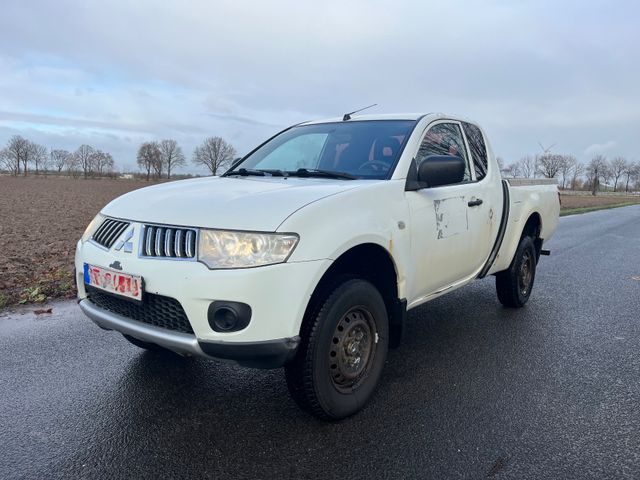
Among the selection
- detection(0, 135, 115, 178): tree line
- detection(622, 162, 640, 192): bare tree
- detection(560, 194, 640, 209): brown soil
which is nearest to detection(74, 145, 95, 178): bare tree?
detection(0, 135, 115, 178): tree line

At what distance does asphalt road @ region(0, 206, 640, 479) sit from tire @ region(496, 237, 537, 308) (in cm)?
64

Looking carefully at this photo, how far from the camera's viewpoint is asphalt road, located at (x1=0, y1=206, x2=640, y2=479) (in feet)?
7.98

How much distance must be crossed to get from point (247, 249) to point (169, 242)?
1.51 feet

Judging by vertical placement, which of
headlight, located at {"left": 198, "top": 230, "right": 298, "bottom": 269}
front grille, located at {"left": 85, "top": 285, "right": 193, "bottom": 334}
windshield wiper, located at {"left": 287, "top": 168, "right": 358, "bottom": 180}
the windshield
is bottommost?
front grille, located at {"left": 85, "top": 285, "right": 193, "bottom": 334}

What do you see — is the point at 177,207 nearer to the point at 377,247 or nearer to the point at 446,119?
the point at 377,247

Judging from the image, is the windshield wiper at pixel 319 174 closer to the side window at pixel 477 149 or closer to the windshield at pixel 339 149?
the windshield at pixel 339 149

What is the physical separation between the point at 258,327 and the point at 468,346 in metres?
2.42

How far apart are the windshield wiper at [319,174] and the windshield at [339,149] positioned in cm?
2

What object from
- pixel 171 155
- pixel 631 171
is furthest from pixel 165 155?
pixel 631 171

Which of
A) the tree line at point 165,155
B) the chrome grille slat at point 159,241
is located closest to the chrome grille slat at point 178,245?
the chrome grille slat at point 159,241

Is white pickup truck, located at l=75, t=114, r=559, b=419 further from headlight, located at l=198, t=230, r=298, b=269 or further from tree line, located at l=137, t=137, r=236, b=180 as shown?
tree line, located at l=137, t=137, r=236, b=180

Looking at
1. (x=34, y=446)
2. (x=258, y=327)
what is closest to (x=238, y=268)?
(x=258, y=327)

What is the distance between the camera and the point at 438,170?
10.5ft

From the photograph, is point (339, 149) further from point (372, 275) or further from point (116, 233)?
point (116, 233)
